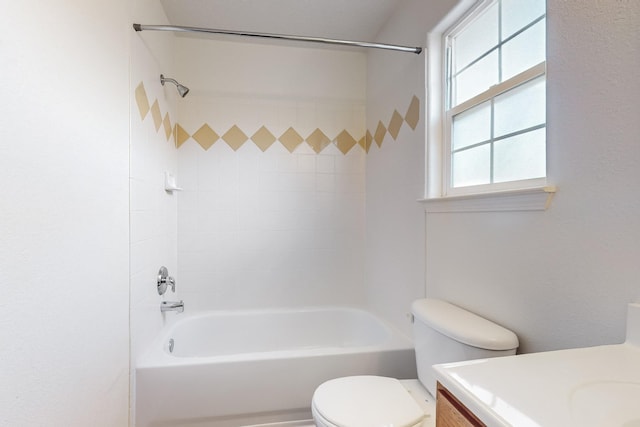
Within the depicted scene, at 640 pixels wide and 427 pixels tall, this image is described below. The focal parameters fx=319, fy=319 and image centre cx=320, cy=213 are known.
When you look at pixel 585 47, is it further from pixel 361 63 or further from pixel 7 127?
pixel 361 63

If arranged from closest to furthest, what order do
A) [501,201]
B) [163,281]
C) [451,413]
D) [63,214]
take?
[451,413], [63,214], [501,201], [163,281]

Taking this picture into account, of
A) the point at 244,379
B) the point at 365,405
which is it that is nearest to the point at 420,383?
the point at 365,405

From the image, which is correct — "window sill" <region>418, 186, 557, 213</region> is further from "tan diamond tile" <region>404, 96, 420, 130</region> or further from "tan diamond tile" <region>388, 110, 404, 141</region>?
"tan diamond tile" <region>388, 110, 404, 141</region>

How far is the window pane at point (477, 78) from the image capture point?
1354 millimetres

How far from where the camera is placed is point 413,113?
182cm

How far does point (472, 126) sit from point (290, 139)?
1.44m

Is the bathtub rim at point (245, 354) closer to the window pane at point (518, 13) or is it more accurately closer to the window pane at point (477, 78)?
the window pane at point (477, 78)

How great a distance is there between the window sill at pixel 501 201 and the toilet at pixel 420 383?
0.43 m

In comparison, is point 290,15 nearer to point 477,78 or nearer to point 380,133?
point 380,133

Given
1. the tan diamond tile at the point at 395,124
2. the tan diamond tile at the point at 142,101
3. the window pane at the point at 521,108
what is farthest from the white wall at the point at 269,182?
the window pane at the point at 521,108

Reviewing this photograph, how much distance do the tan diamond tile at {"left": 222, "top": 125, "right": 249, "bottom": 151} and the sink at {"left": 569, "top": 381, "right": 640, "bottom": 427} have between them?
7.70 ft

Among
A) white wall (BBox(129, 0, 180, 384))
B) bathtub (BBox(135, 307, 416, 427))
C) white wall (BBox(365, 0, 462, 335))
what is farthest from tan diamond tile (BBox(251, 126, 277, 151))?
bathtub (BBox(135, 307, 416, 427))

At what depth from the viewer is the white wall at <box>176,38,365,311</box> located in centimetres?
241

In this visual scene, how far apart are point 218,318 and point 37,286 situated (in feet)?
5.34
